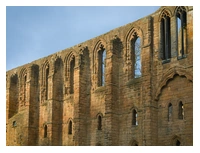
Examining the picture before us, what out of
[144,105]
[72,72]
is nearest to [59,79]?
[72,72]

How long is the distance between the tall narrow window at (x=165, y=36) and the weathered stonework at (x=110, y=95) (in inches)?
8.7

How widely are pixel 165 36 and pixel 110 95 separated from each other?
173 inches

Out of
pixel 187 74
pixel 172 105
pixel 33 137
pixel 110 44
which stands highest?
pixel 110 44

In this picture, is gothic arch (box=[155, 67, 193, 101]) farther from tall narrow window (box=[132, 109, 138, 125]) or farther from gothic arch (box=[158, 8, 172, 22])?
gothic arch (box=[158, 8, 172, 22])

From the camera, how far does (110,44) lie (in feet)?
79.5

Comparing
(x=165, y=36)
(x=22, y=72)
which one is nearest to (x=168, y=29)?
(x=165, y=36)

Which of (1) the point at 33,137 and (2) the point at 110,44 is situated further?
(1) the point at 33,137

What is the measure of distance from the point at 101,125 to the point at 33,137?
21.4 feet

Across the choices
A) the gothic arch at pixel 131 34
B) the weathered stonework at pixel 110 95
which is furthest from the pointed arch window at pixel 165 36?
the gothic arch at pixel 131 34

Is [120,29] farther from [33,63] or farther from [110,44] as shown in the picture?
[33,63]

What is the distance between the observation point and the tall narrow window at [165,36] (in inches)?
849

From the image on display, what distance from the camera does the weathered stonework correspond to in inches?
811

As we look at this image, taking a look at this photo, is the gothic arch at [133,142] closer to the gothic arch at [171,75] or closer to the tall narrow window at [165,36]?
the gothic arch at [171,75]

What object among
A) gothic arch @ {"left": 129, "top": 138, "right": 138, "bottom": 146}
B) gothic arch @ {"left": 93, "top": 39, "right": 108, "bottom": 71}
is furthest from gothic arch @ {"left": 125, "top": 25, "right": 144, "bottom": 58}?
gothic arch @ {"left": 129, "top": 138, "right": 138, "bottom": 146}
